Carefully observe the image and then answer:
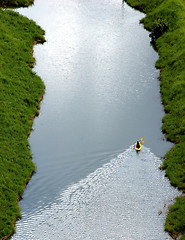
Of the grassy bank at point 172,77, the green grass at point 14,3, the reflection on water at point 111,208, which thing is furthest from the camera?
the green grass at point 14,3

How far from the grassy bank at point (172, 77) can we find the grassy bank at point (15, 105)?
395 inches

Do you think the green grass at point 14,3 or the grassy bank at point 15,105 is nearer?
the grassy bank at point 15,105

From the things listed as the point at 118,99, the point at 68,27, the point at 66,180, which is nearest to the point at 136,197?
the point at 66,180

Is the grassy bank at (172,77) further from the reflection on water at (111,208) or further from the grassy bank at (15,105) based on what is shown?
the grassy bank at (15,105)

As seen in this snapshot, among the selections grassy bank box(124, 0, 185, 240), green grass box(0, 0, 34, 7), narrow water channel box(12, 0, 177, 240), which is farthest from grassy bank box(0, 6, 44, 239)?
grassy bank box(124, 0, 185, 240)

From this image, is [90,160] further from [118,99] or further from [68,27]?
[68,27]

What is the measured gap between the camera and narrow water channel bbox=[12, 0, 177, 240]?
112 feet

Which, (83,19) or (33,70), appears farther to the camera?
(83,19)

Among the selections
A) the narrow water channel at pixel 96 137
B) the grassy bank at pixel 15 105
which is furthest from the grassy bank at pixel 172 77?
the grassy bank at pixel 15 105

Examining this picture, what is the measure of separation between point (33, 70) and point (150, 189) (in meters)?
20.8

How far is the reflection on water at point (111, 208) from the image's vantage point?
3316 centimetres

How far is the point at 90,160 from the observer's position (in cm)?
3975

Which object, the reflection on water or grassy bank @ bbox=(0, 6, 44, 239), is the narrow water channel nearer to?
the reflection on water

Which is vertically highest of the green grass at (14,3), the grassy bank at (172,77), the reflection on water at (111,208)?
the green grass at (14,3)
